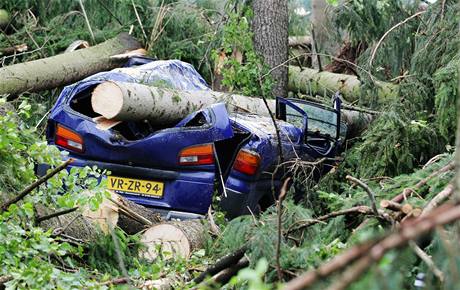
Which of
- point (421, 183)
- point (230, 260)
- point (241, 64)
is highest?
point (421, 183)

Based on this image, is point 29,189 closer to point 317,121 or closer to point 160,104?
point 160,104

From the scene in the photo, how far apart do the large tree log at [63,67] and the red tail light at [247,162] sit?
3220mm

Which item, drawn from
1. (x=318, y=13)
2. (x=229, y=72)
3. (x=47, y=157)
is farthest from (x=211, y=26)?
(x=47, y=157)

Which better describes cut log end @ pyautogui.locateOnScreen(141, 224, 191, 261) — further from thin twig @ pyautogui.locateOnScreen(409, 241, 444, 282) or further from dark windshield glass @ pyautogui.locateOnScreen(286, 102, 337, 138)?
thin twig @ pyautogui.locateOnScreen(409, 241, 444, 282)

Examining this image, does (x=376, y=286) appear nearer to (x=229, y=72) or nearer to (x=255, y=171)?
(x=255, y=171)

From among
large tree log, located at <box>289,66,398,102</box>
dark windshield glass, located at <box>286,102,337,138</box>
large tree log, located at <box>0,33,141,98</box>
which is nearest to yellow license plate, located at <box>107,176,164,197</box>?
dark windshield glass, located at <box>286,102,337,138</box>

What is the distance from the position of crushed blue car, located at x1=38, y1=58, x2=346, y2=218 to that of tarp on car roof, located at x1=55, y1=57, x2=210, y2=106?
19 mm

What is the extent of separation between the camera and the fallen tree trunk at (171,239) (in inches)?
285

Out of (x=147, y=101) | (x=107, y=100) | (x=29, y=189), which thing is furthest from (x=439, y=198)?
(x=147, y=101)

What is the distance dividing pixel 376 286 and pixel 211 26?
1140cm

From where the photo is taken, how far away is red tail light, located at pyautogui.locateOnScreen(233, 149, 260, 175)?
8758mm

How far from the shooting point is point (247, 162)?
8766mm

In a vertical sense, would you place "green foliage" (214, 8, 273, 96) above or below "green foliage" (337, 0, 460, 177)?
below

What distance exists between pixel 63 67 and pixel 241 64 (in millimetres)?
2107
